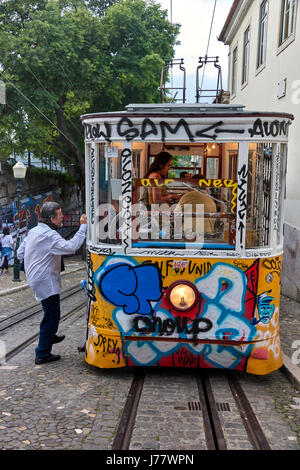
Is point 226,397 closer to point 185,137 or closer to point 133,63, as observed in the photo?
point 185,137

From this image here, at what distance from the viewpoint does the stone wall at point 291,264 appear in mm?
9438

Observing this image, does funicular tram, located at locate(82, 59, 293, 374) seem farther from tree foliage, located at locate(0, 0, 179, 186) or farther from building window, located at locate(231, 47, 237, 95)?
building window, located at locate(231, 47, 237, 95)

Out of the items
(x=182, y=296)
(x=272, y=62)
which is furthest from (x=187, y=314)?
(x=272, y=62)

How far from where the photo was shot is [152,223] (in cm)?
489

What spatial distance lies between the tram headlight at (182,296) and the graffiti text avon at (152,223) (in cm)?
51

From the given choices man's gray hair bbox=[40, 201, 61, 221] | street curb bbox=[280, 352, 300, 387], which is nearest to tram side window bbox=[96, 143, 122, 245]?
man's gray hair bbox=[40, 201, 61, 221]

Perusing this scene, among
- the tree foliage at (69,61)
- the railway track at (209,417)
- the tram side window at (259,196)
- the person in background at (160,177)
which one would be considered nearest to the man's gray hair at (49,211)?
the person in background at (160,177)

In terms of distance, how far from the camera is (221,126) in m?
4.62

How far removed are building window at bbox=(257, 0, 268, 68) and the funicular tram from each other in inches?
403

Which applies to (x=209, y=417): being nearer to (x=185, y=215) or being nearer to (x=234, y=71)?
(x=185, y=215)

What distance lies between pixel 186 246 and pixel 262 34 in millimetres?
11945

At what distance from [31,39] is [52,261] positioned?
14.8 metres

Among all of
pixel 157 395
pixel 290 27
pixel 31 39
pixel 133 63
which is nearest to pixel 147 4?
pixel 133 63
